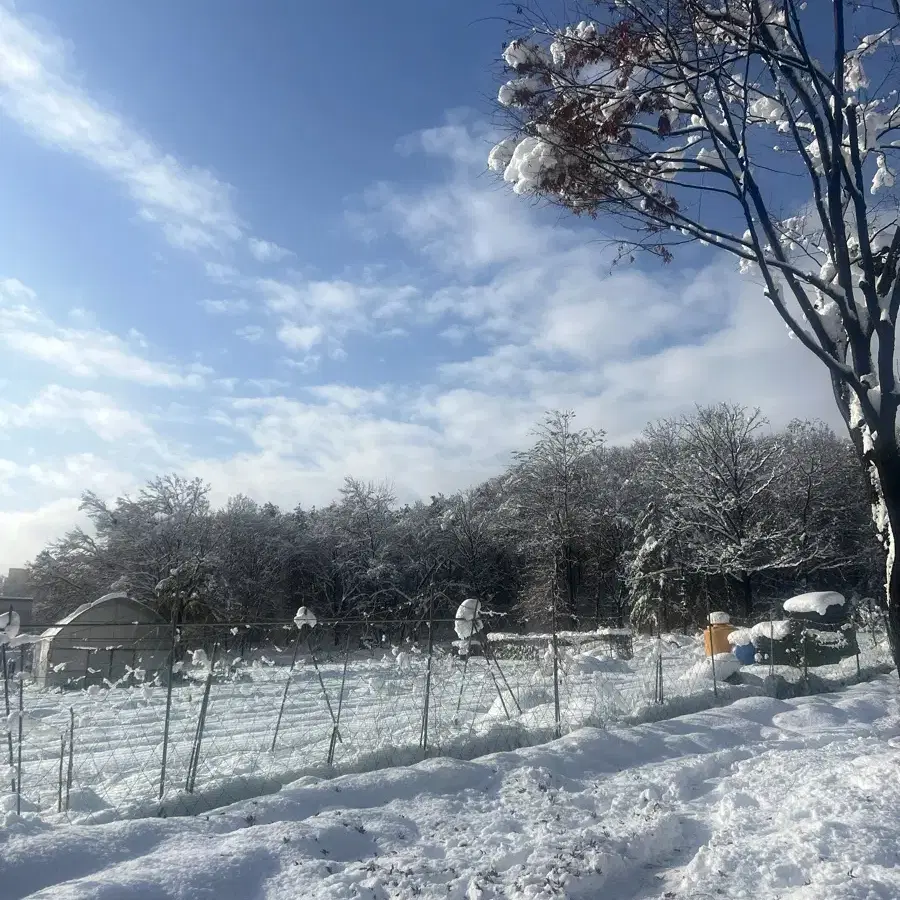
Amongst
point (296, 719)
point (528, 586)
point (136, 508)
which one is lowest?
point (296, 719)

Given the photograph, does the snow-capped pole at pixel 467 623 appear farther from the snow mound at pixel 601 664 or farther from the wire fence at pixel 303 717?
the snow mound at pixel 601 664

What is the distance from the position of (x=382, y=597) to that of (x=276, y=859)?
92.9ft

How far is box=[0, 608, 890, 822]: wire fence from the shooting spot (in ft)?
18.0

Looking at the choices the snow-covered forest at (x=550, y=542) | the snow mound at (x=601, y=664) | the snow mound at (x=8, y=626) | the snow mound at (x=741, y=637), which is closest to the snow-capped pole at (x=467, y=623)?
→ the snow mound at (x=601, y=664)

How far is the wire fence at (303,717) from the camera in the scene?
5.50 metres

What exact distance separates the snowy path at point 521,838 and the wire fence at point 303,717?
66 centimetres

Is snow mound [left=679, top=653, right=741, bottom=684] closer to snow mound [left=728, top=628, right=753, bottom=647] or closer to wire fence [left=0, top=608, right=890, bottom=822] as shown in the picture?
wire fence [left=0, top=608, right=890, bottom=822]

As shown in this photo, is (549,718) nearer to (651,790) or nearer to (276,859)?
(651,790)

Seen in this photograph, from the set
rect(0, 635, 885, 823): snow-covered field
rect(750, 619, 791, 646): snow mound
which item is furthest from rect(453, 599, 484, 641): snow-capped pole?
rect(750, 619, 791, 646): snow mound

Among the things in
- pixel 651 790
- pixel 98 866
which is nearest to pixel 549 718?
pixel 651 790

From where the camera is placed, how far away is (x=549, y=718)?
7957 mm

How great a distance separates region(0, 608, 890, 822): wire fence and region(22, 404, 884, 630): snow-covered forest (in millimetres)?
11227

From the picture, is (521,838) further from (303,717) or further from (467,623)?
(303,717)

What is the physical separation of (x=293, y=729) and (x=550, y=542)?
20.6 metres
